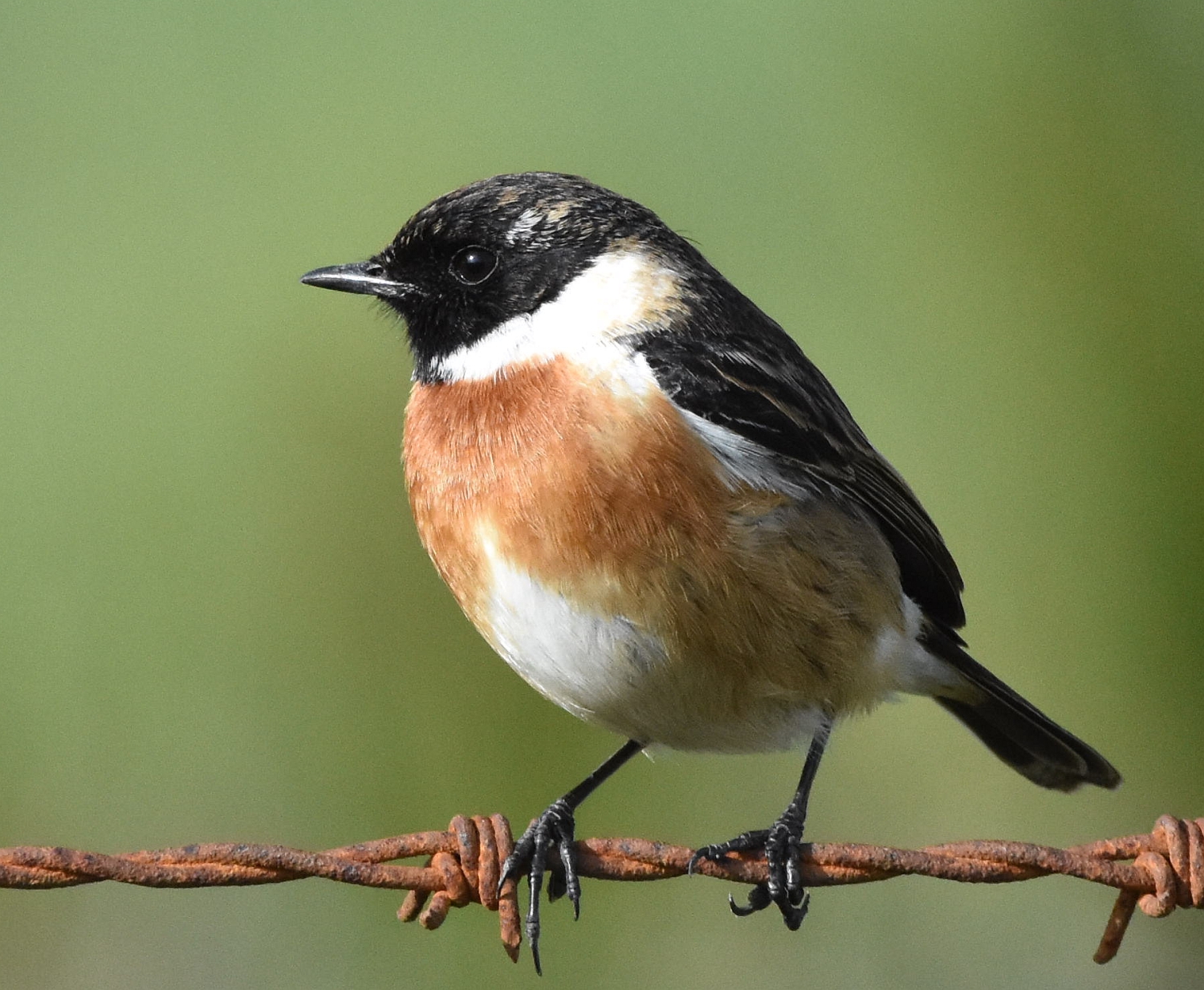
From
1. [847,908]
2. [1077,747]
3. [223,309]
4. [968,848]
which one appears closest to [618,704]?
[968,848]

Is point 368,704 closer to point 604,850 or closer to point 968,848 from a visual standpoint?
point 604,850

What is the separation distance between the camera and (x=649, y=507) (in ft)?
11.3

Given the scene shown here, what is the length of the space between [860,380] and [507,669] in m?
1.73

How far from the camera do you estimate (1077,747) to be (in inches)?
171

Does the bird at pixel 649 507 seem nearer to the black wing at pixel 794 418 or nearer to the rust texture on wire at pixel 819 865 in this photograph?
the black wing at pixel 794 418

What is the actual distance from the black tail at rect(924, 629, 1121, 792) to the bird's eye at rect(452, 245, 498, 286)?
156 centimetres

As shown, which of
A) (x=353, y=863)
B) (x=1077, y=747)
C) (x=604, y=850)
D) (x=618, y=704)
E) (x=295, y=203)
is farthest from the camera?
(x=295, y=203)

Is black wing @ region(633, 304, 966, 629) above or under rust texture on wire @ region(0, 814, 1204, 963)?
above

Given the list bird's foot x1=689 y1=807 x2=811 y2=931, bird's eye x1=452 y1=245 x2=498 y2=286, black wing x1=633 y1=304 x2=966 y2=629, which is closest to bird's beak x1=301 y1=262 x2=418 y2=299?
bird's eye x1=452 y1=245 x2=498 y2=286

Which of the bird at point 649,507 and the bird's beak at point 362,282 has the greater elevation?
the bird's beak at point 362,282

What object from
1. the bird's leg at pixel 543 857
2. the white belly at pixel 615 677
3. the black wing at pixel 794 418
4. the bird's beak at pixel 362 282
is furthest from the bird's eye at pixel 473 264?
the bird's leg at pixel 543 857

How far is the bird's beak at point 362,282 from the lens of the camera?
4.13 m

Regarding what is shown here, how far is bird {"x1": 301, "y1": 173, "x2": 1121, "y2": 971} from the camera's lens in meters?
3.47

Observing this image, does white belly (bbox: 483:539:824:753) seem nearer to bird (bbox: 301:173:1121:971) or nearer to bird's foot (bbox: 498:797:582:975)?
bird (bbox: 301:173:1121:971)
